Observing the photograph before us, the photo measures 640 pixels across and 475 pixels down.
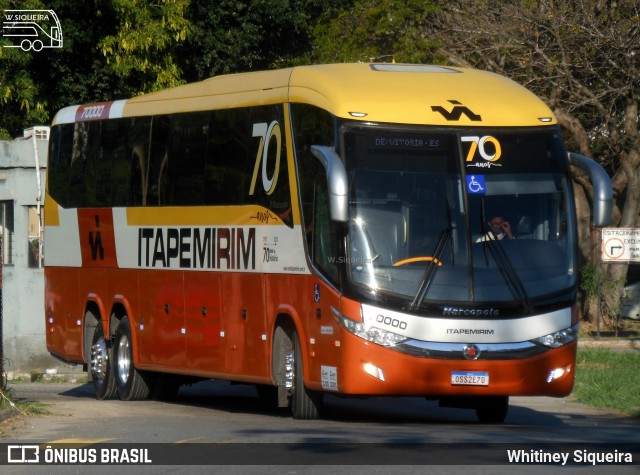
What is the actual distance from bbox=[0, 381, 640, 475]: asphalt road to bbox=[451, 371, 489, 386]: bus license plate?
47cm

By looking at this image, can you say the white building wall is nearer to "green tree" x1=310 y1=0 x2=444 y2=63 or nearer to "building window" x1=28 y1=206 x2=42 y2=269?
"building window" x1=28 y1=206 x2=42 y2=269

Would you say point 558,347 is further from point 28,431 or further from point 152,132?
point 152,132

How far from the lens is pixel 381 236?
1330 centimetres

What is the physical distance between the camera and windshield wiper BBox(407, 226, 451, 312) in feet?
43.2

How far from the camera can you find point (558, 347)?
13672 mm

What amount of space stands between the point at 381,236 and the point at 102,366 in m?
7.85

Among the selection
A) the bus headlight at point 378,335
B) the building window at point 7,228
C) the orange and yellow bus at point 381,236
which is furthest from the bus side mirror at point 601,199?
the building window at point 7,228

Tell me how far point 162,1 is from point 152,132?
12.4 meters

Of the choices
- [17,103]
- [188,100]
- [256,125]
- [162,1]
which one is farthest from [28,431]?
[17,103]

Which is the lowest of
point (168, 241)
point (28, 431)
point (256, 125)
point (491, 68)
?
point (28, 431)

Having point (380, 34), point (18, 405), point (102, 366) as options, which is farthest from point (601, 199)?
point (380, 34)

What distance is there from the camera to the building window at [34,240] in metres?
26.6

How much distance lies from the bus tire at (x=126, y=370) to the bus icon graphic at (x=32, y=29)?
38.3 feet

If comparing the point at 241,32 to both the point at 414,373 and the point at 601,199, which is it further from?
the point at 414,373
